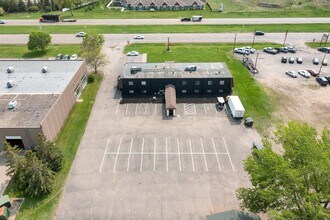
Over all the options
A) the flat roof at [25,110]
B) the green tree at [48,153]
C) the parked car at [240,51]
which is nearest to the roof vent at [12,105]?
the flat roof at [25,110]

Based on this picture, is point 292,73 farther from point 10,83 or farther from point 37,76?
point 10,83

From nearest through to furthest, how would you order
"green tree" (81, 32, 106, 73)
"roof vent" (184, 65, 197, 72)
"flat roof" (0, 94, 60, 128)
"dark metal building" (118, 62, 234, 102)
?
"flat roof" (0, 94, 60, 128) → "dark metal building" (118, 62, 234, 102) → "roof vent" (184, 65, 197, 72) → "green tree" (81, 32, 106, 73)

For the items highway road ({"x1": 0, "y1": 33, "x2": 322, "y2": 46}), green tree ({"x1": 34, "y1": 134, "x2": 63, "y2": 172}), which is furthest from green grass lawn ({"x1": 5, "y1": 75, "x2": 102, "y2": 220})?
highway road ({"x1": 0, "y1": 33, "x2": 322, "y2": 46})

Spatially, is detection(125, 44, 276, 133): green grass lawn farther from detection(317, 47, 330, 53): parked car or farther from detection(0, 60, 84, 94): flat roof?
detection(0, 60, 84, 94): flat roof

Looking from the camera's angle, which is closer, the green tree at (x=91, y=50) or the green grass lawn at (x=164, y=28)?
the green tree at (x=91, y=50)

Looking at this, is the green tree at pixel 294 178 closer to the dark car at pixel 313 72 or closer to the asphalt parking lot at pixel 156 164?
the asphalt parking lot at pixel 156 164

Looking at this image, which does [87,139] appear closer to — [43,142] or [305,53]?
[43,142]
